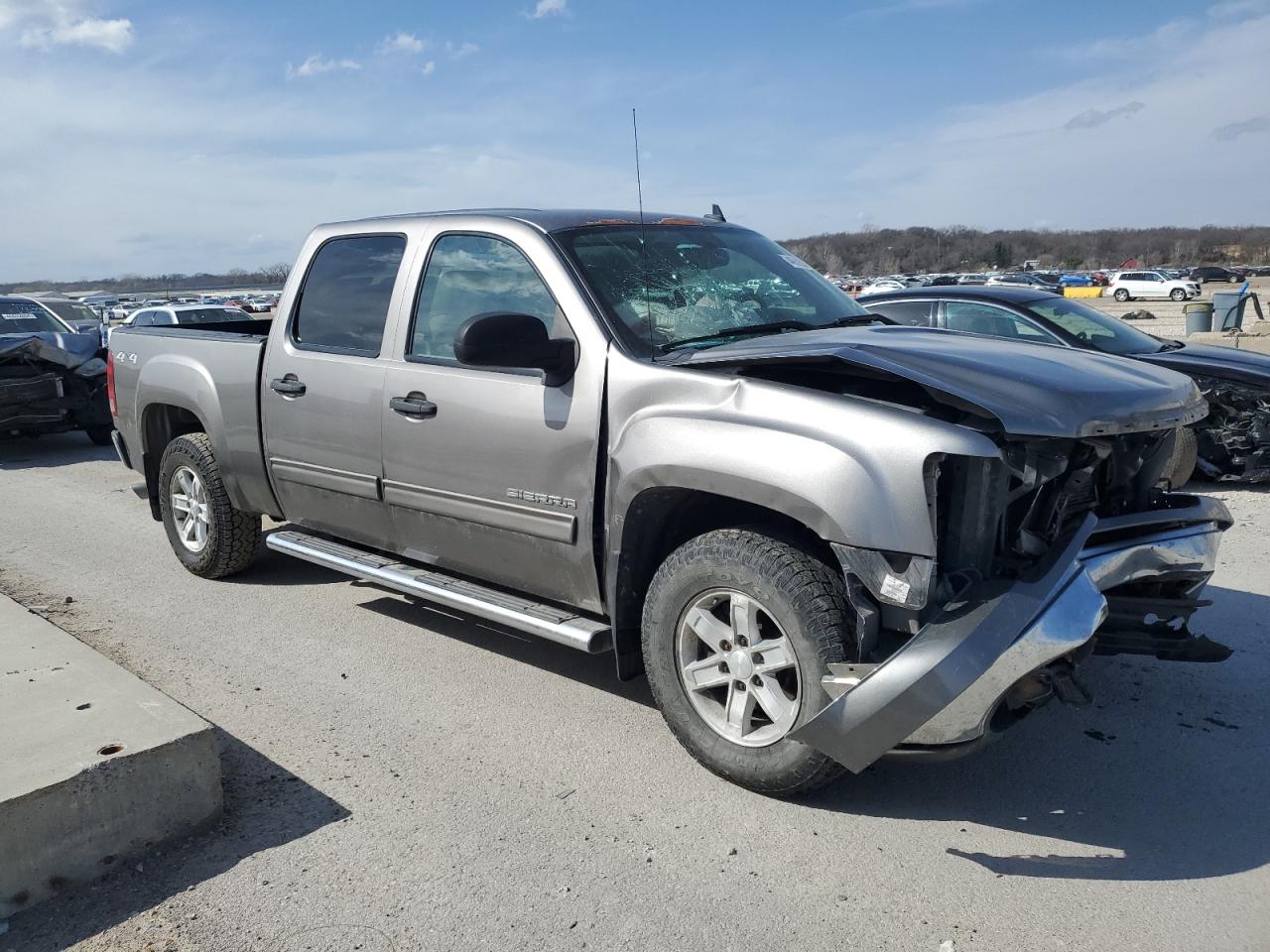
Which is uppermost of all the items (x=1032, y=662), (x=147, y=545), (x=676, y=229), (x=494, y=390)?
(x=676, y=229)

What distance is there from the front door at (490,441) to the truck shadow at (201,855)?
3.81 ft

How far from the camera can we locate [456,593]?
4551 millimetres

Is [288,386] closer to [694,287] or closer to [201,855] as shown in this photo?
[694,287]

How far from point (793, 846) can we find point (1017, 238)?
548 ft

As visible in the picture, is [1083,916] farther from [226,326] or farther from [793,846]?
[226,326]

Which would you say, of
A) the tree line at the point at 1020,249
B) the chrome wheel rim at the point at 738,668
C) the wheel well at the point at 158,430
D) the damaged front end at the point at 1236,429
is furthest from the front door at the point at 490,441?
the tree line at the point at 1020,249

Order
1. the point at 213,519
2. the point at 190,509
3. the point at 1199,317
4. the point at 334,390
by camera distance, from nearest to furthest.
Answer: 1. the point at 334,390
2. the point at 213,519
3. the point at 190,509
4. the point at 1199,317

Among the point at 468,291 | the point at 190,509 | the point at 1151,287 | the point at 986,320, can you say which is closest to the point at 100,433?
the point at 190,509

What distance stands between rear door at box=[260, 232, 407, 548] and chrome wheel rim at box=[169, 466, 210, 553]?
0.90m

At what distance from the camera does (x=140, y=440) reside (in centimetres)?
663

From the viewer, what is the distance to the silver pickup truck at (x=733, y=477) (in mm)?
3121

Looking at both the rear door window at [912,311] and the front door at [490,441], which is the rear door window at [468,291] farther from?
the rear door window at [912,311]

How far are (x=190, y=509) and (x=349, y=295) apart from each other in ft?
6.72

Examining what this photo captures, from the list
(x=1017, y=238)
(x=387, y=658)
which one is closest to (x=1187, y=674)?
(x=387, y=658)
